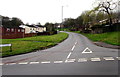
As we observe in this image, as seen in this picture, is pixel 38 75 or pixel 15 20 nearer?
pixel 38 75

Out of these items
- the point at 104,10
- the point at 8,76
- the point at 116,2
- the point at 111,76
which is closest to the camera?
the point at 111,76

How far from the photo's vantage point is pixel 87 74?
6613 millimetres

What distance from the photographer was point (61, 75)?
670 centimetres

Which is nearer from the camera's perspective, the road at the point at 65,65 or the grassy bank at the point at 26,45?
the road at the point at 65,65

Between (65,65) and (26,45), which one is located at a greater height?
(65,65)

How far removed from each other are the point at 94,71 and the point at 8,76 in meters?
4.17

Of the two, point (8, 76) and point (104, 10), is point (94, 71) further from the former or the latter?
point (104, 10)

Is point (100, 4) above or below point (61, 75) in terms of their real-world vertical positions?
above

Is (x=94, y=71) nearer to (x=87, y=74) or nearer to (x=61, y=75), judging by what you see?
(x=87, y=74)

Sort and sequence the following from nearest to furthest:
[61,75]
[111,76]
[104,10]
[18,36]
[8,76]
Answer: [111,76] → [61,75] → [8,76] → [104,10] → [18,36]

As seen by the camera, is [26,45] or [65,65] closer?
[65,65]

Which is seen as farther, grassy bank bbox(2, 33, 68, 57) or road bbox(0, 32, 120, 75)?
grassy bank bbox(2, 33, 68, 57)

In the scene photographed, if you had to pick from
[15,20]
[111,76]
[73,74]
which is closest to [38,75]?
[73,74]

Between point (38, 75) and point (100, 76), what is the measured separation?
2.81 metres
